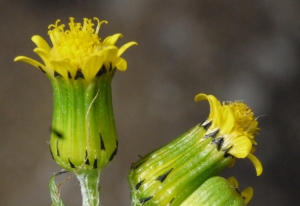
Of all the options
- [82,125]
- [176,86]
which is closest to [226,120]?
[82,125]

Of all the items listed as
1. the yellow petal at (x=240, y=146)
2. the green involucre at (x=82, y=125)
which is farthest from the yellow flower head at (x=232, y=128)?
the green involucre at (x=82, y=125)

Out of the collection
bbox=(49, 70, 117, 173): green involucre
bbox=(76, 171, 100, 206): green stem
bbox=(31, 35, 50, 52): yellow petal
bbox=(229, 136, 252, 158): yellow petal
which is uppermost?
bbox=(31, 35, 50, 52): yellow petal

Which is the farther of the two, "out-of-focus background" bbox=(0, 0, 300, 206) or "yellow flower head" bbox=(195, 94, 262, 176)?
"out-of-focus background" bbox=(0, 0, 300, 206)

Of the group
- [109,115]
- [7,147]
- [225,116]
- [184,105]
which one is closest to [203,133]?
[225,116]

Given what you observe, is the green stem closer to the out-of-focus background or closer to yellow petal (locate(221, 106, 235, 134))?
yellow petal (locate(221, 106, 235, 134))

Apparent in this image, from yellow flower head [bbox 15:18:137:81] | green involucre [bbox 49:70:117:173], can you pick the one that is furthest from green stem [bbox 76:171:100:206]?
yellow flower head [bbox 15:18:137:81]

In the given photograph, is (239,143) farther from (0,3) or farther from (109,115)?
(0,3)
